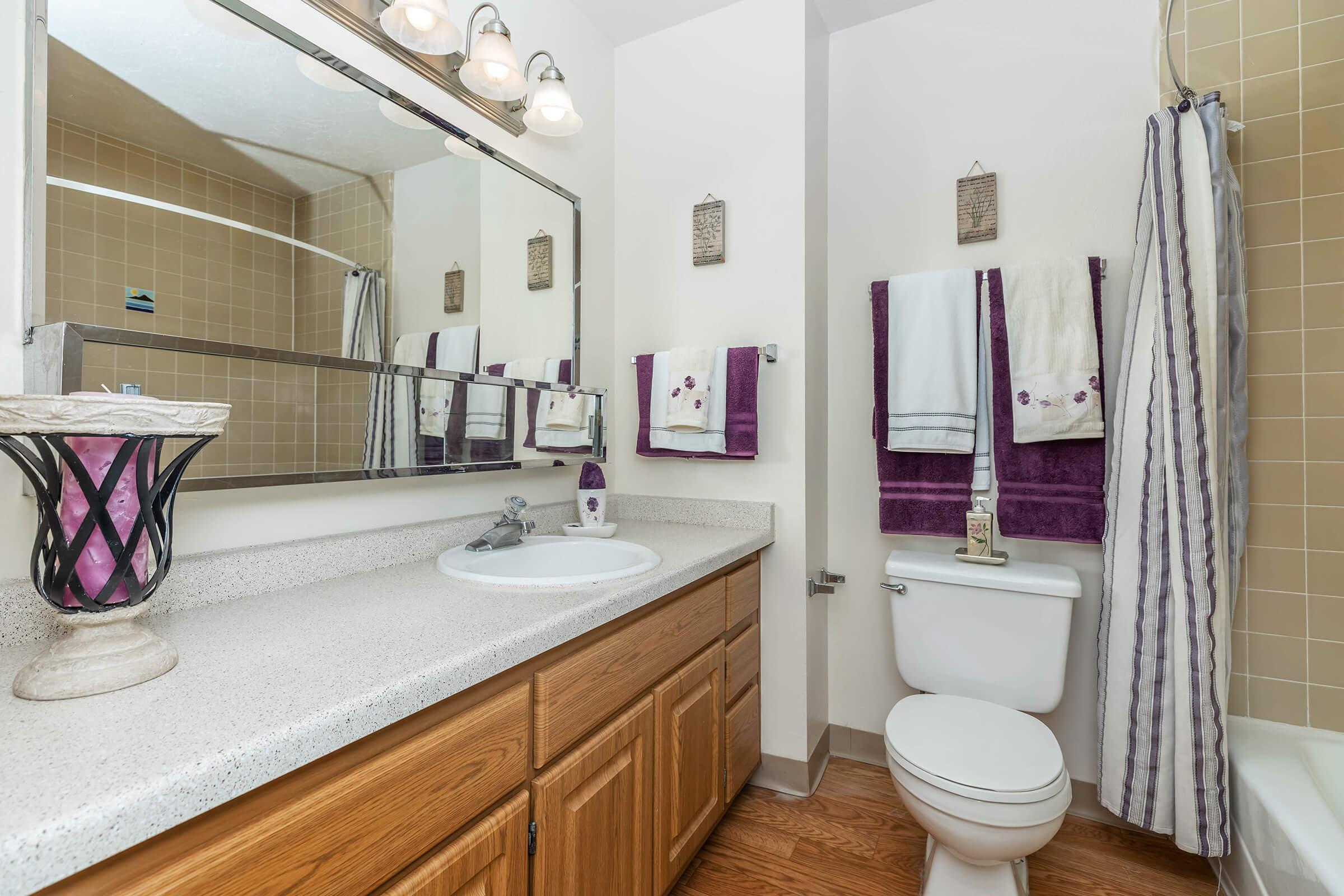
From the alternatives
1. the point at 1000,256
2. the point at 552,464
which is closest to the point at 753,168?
the point at 1000,256

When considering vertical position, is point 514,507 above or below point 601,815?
above

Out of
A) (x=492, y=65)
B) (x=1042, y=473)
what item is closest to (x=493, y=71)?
(x=492, y=65)

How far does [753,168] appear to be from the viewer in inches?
76.4

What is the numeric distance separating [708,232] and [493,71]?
782 mm

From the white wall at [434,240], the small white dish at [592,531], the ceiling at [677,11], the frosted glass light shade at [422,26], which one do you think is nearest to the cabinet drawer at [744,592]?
the small white dish at [592,531]

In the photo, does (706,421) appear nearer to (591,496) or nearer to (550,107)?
(591,496)

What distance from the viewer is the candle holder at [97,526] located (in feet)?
2.13

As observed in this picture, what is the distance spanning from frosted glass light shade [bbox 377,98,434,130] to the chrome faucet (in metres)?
0.87

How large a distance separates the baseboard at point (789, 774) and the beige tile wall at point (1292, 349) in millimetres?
1098

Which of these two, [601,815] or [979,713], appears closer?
[601,815]

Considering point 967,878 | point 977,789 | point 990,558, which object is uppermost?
point 990,558

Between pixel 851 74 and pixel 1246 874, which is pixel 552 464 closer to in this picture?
pixel 851 74

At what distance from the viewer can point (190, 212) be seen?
1.01 meters

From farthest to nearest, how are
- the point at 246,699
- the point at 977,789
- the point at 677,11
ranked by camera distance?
1. the point at 677,11
2. the point at 977,789
3. the point at 246,699
